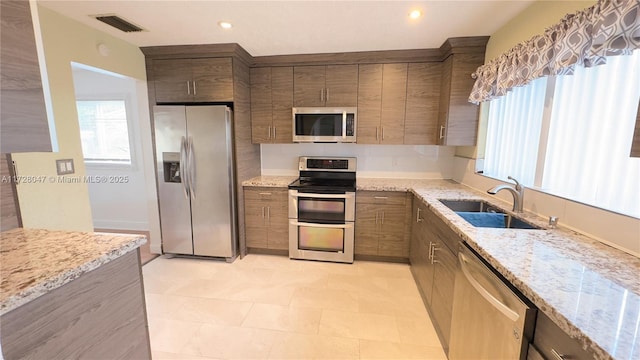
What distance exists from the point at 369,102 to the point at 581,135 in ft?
6.08

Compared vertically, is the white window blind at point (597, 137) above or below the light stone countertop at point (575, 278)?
above

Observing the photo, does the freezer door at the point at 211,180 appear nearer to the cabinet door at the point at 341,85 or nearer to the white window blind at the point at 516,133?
the cabinet door at the point at 341,85

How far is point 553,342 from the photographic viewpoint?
0.81 meters

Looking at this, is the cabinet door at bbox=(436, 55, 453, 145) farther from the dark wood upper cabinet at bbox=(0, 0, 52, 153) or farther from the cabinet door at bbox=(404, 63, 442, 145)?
the dark wood upper cabinet at bbox=(0, 0, 52, 153)

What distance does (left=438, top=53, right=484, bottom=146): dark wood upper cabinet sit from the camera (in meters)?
2.51

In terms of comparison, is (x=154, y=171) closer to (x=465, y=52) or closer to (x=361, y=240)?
(x=361, y=240)

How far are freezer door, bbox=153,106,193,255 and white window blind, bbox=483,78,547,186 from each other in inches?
122

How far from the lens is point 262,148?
3480 mm

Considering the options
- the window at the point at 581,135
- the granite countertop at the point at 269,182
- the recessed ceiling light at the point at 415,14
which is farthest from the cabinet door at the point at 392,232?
the recessed ceiling light at the point at 415,14

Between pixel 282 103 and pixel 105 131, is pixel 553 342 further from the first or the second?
pixel 105 131

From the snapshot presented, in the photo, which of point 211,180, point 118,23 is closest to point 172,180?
point 211,180

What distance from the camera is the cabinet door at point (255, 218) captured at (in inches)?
119

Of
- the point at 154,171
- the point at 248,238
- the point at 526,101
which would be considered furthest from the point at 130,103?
the point at 526,101

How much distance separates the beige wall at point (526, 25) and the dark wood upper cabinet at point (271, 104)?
2021mm
